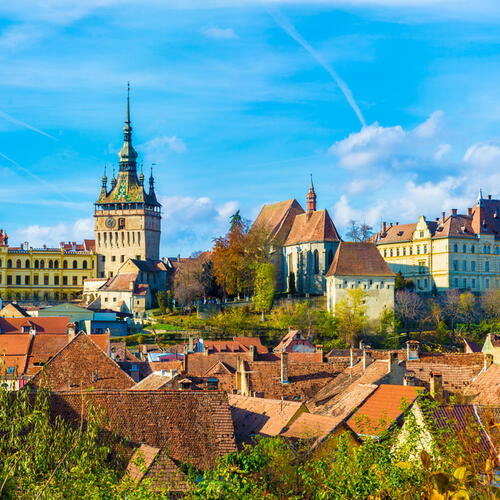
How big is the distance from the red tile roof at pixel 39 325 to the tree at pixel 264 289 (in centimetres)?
1833

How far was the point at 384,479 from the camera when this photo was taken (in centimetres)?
1341

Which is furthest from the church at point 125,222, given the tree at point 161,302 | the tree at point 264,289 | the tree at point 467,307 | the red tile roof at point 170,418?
the red tile roof at point 170,418

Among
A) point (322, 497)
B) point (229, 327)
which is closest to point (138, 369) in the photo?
point (322, 497)

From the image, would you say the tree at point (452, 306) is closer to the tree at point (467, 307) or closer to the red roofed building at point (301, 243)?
the tree at point (467, 307)

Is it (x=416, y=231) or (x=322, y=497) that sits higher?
(x=416, y=231)

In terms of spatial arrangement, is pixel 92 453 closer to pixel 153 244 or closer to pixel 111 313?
pixel 111 313

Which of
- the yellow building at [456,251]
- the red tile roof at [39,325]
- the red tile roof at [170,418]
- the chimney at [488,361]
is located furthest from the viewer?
the yellow building at [456,251]

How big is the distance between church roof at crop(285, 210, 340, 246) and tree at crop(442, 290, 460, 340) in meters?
12.2

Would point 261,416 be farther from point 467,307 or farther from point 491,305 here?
point 491,305

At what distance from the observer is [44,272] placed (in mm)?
129125

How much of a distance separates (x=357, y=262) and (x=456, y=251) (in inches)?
698

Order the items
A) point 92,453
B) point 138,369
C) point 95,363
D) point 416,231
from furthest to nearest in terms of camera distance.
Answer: point 416,231, point 138,369, point 95,363, point 92,453

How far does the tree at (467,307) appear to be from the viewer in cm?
8244

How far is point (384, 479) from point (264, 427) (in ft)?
37.8
